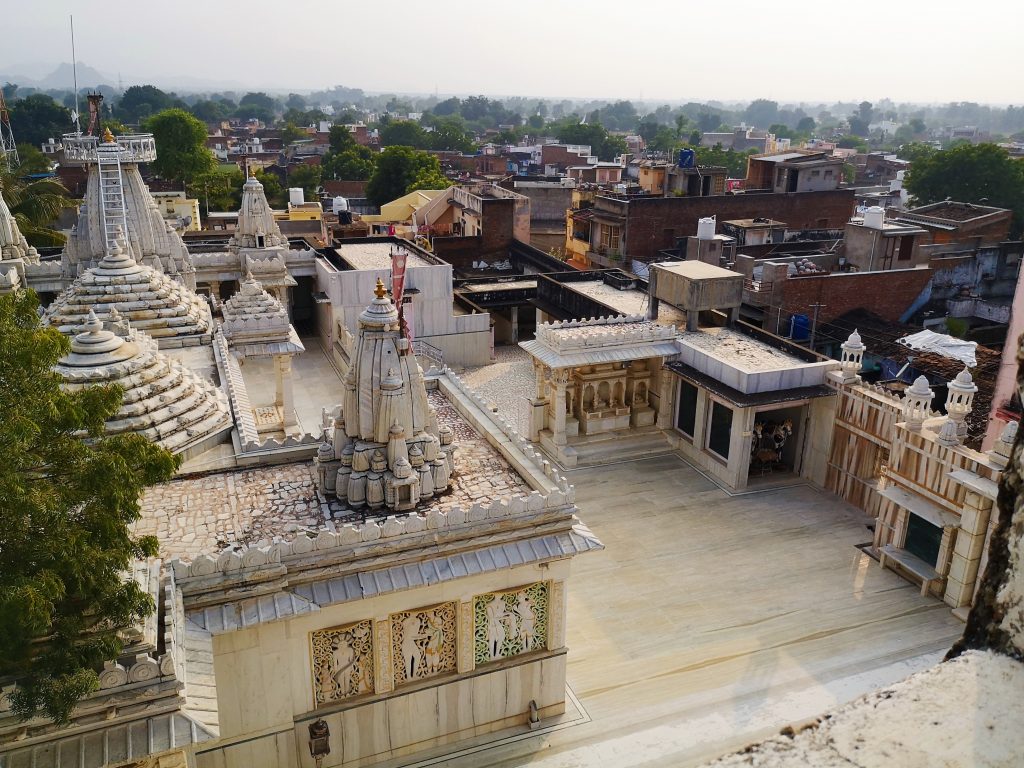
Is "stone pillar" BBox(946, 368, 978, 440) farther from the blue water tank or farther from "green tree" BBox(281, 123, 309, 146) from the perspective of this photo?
"green tree" BBox(281, 123, 309, 146)

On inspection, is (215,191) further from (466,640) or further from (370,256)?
(466,640)

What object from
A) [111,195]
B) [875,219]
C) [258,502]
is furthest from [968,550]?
[111,195]

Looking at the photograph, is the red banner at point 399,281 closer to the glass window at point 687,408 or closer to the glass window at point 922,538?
the glass window at point 922,538

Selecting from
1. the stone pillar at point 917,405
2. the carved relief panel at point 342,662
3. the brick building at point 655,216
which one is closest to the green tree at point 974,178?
the brick building at point 655,216

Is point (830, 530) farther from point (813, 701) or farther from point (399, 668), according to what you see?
point (399, 668)

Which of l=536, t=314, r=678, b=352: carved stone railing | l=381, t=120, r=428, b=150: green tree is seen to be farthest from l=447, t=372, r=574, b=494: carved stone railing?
l=381, t=120, r=428, b=150: green tree
